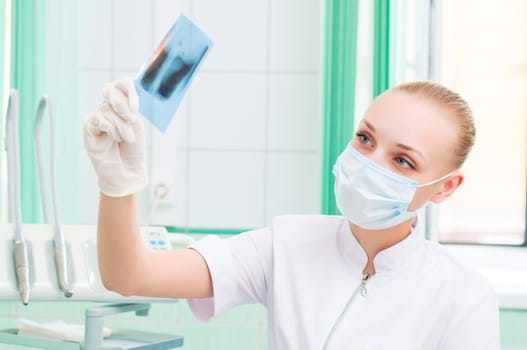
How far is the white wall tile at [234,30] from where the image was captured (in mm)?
2725

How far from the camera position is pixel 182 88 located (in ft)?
4.47

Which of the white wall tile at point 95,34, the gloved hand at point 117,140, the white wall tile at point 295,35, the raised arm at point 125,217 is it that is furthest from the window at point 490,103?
the gloved hand at point 117,140

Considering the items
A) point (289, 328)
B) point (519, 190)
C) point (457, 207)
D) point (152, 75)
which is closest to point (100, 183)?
point (152, 75)

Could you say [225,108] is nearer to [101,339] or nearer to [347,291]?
[101,339]

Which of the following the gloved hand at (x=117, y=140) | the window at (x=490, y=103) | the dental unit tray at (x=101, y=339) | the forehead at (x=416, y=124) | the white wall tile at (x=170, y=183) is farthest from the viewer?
the window at (x=490, y=103)

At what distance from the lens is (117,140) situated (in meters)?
1.22

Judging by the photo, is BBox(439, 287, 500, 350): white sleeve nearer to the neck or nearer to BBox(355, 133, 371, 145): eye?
the neck

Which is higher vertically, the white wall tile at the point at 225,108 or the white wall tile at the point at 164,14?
the white wall tile at the point at 164,14

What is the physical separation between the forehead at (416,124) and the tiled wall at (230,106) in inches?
44.8

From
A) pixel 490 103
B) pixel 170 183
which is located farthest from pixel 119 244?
pixel 490 103

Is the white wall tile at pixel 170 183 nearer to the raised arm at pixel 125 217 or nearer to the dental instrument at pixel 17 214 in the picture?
the dental instrument at pixel 17 214

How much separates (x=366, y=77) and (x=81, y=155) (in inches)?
37.0

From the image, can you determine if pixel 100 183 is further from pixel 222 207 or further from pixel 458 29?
pixel 458 29

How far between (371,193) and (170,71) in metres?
0.44
